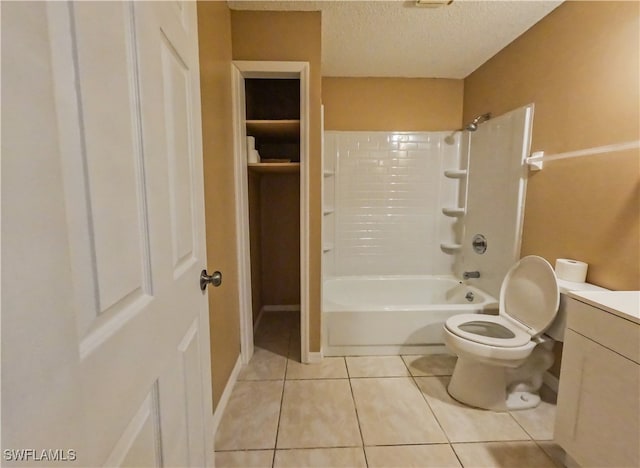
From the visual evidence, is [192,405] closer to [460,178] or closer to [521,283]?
[521,283]

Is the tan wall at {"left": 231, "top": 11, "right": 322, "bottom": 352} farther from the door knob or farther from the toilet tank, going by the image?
the toilet tank

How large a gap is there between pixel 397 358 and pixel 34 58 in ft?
7.77

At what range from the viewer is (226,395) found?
1697 millimetres

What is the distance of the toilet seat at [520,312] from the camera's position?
5.16ft

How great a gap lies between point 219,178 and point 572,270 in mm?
2049

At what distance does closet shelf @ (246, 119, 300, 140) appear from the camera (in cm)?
197

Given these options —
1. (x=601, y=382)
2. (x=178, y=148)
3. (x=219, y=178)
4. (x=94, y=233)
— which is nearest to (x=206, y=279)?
(x=178, y=148)

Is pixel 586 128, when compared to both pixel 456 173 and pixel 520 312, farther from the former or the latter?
pixel 456 173

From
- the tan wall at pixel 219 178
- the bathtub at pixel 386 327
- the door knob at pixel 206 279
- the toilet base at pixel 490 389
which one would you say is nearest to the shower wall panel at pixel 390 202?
the bathtub at pixel 386 327

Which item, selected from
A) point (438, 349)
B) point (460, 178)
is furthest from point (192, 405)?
point (460, 178)

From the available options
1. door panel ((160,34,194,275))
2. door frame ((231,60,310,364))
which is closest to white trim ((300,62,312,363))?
door frame ((231,60,310,364))

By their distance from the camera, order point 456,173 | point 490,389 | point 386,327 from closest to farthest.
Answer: point 490,389 < point 386,327 < point 456,173

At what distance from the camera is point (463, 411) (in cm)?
164

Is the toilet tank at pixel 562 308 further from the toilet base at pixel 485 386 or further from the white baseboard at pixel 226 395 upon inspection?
the white baseboard at pixel 226 395
